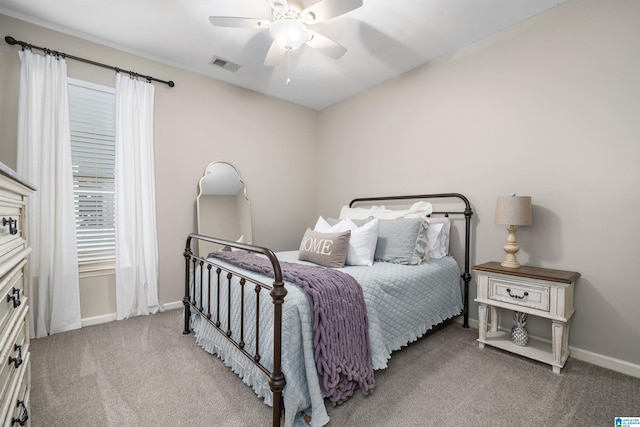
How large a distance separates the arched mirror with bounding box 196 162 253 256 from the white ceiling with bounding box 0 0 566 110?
110 cm

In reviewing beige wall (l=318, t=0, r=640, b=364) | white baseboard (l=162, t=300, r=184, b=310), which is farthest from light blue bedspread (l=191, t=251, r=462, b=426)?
white baseboard (l=162, t=300, r=184, b=310)

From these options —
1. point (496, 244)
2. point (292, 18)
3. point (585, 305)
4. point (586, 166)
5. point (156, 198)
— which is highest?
point (292, 18)

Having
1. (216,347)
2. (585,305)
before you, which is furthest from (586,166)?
(216,347)

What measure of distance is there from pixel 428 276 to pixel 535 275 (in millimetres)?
682

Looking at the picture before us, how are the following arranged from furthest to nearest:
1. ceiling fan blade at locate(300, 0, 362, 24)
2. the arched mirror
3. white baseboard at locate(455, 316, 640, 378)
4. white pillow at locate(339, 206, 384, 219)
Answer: the arched mirror
white pillow at locate(339, 206, 384, 219)
white baseboard at locate(455, 316, 640, 378)
ceiling fan blade at locate(300, 0, 362, 24)

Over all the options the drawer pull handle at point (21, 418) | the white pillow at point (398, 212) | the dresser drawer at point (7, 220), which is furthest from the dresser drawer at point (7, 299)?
the white pillow at point (398, 212)

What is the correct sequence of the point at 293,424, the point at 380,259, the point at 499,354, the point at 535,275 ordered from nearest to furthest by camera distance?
the point at 293,424 → the point at 535,275 → the point at 499,354 → the point at 380,259

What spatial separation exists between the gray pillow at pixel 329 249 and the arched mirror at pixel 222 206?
1373mm

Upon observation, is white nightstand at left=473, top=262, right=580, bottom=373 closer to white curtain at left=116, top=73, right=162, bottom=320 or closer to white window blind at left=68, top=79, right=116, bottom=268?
white curtain at left=116, top=73, right=162, bottom=320

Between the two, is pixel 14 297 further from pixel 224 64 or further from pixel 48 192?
pixel 224 64

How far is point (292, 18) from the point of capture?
2027 millimetres

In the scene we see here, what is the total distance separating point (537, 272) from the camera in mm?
2035

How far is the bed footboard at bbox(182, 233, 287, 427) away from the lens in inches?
51.1

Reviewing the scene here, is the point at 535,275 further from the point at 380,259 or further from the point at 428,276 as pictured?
the point at 380,259
